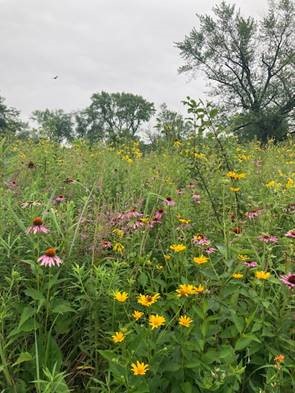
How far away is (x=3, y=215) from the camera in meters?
1.95

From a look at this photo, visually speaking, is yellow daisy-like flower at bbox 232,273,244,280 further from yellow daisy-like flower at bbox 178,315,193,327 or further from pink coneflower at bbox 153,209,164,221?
pink coneflower at bbox 153,209,164,221

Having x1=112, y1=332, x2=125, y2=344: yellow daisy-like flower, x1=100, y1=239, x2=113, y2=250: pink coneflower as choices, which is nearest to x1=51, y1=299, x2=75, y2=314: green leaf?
x1=112, y1=332, x2=125, y2=344: yellow daisy-like flower

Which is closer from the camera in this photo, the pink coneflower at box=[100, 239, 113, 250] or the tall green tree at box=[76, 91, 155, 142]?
the pink coneflower at box=[100, 239, 113, 250]

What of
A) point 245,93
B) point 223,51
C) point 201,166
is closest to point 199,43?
point 223,51

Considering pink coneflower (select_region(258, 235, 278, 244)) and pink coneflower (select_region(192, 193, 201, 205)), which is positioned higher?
pink coneflower (select_region(192, 193, 201, 205))

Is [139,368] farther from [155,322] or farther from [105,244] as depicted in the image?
[105,244]

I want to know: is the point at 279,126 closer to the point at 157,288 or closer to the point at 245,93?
the point at 245,93

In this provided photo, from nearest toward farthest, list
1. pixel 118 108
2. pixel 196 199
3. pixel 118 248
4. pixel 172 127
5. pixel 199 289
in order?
pixel 199 289 < pixel 118 248 < pixel 196 199 < pixel 172 127 < pixel 118 108

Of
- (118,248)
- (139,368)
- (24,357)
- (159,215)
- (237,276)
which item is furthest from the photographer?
(159,215)

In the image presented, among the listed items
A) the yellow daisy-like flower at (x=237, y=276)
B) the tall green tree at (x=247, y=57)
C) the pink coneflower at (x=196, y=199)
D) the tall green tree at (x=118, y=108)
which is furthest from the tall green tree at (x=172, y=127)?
the tall green tree at (x=118, y=108)

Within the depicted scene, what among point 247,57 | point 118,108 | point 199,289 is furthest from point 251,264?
point 118,108

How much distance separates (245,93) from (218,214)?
25974mm

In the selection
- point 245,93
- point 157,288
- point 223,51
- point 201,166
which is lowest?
point 157,288

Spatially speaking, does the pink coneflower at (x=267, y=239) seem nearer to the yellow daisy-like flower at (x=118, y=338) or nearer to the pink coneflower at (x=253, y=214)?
the pink coneflower at (x=253, y=214)
